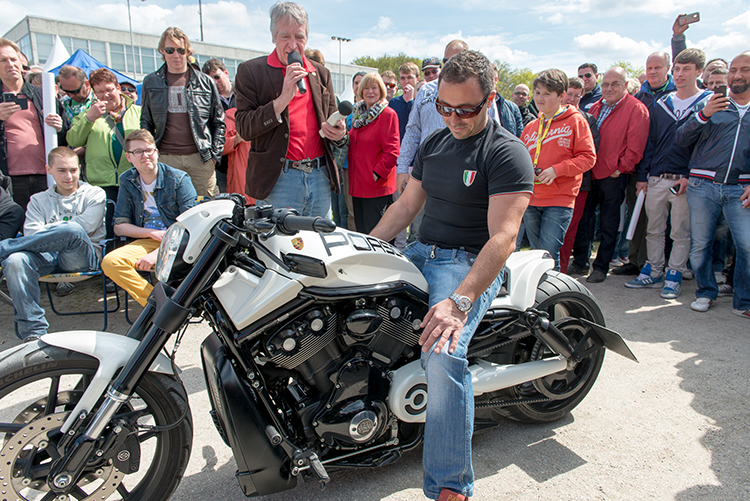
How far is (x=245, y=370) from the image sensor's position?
1919 millimetres

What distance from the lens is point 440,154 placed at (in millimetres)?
2393

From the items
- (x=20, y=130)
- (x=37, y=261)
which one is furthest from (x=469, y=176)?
(x=20, y=130)

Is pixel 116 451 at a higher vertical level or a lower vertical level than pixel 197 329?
higher

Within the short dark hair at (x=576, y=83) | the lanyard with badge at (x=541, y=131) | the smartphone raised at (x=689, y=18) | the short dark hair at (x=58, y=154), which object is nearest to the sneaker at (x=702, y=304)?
the lanyard with badge at (x=541, y=131)

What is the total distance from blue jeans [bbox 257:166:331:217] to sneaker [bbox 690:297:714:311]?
3.78 metres

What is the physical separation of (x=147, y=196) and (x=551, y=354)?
3566mm

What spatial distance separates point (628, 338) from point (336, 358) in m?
3.07

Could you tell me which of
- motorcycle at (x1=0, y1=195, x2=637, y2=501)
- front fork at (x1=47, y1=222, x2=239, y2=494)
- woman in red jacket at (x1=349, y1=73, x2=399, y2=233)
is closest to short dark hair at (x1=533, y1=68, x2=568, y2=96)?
woman in red jacket at (x1=349, y1=73, x2=399, y2=233)

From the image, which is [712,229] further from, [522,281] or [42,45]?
[42,45]

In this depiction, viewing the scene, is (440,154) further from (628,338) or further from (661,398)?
(628,338)

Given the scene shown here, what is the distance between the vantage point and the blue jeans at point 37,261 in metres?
3.63

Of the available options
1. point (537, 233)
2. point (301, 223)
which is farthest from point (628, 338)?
point (301, 223)

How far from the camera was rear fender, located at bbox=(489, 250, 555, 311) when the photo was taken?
2.37 m

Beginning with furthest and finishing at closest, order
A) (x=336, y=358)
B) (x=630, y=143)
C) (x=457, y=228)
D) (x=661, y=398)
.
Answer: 1. (x=630, y=143)
2. (x=661, y=398)
3. (x=457, y=228)
4. (x=336, y=358)
